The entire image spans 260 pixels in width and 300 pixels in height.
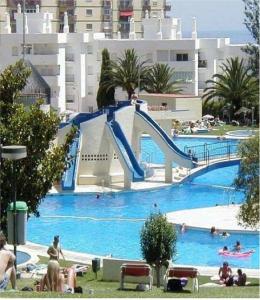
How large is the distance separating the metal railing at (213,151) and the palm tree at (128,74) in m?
10.1

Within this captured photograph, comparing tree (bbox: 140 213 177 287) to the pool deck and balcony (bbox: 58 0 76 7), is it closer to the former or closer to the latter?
the pool deck

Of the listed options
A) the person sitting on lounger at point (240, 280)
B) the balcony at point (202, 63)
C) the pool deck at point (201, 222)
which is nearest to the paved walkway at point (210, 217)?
the pool deck at point (201, 222)

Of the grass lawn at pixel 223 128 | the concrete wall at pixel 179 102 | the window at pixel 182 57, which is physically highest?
the window at pixel 182 57

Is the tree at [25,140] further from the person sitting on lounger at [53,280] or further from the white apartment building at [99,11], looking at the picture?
the white apartment building at [99,11]

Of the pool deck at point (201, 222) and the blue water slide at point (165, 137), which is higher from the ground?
the blue water slide at point (165, 137)

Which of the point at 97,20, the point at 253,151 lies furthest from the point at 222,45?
the point at 253,151

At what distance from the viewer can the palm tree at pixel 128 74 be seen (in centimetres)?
5256

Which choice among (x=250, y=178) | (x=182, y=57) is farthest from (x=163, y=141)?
(x=182, y=57)

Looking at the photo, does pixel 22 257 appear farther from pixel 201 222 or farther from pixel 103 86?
pixel 103 86

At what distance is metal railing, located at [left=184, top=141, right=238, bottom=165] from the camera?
128ft

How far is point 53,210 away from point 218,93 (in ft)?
74.9

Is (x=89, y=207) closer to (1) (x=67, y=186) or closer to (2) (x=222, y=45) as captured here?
(1) (x=67, y=186)

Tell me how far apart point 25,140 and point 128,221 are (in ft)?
38.4

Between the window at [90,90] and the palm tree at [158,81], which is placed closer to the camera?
the palm tree at [158,81]
